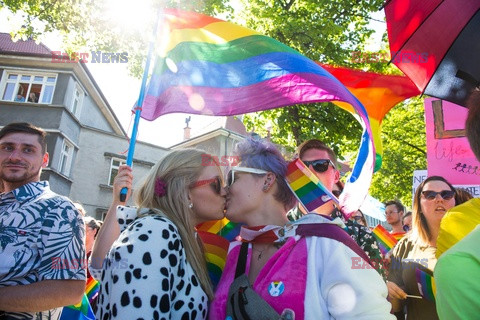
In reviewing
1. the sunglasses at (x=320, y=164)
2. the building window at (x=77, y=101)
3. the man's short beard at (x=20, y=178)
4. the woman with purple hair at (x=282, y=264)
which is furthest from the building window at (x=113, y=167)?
the woman with purple hair at (x=282, y=264)

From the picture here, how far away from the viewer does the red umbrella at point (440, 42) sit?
294cm

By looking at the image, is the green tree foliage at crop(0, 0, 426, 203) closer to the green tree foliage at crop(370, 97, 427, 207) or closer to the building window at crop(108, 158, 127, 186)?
the green tree foliage at crop(370, 97, 427, 207)

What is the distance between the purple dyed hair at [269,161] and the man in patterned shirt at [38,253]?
116 centimetres

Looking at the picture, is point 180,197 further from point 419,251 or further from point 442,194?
point 442,194

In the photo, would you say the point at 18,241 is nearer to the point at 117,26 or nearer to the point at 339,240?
the point at 339,240

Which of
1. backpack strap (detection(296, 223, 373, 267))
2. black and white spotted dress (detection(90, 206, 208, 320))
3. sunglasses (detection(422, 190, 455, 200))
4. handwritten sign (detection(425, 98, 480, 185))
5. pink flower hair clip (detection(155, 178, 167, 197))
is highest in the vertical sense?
handwritten sign (detection(425, 98, 480, 185))

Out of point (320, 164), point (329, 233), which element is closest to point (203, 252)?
point (329, 233)

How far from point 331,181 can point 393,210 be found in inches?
175

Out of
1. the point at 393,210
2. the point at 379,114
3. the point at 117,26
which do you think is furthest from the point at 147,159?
the point at 379,114

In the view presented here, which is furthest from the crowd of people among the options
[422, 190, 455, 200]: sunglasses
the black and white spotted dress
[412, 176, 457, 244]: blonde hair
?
[422, 190, 455, 200]: sunglasses

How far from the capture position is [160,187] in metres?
2.29

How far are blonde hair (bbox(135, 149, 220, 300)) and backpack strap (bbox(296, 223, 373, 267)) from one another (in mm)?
556

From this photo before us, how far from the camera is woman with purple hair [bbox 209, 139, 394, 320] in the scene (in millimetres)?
1770

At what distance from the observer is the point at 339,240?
6.32 ft
